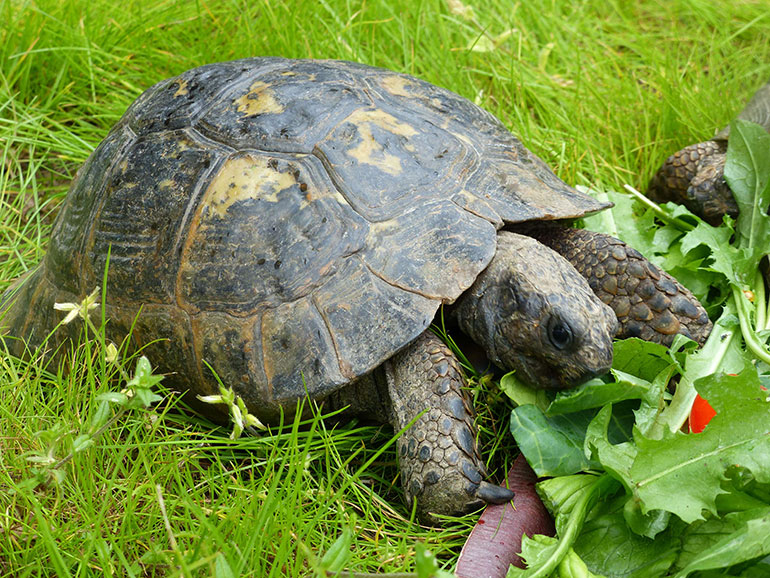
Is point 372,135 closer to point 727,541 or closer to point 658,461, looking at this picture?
point 658,461

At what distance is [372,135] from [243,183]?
0.47 metres

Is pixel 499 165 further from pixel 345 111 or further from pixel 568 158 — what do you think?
pixel 568 158

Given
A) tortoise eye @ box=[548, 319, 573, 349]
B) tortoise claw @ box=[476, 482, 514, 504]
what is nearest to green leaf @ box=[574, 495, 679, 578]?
tortoise claw @ box=[476, 482, 514, 504]

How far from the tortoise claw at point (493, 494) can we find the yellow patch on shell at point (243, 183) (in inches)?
43.7

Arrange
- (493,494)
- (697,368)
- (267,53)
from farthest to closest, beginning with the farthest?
1. (267,53)
2. (697,368)
3. (493,494)

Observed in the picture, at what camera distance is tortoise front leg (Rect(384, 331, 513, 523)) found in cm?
218

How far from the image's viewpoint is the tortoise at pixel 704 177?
3398 millimetres

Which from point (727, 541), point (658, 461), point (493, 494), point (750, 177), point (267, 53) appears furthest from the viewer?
point (267, 53)

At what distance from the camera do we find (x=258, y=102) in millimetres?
2643

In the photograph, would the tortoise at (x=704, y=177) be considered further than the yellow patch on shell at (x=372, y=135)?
Yes

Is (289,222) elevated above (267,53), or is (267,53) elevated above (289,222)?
(267,53)

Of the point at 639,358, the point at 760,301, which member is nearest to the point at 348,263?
the point at 639,358

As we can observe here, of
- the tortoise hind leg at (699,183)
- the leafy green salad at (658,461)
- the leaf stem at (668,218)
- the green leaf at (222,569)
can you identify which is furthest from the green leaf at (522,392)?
the tortoise hind leg at (699,183)

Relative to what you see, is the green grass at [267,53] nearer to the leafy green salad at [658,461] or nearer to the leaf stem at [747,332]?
the leafy green salad at [658,461]
